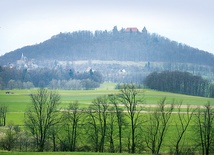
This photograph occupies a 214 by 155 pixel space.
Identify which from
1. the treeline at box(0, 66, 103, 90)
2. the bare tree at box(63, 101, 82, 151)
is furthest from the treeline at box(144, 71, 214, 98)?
the bare tree at box(63, 101, 82, 151)

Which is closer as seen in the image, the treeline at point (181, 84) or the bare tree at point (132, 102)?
the bare tree at point (132, 102)

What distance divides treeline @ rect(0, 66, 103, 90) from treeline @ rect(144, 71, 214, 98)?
29676 mm

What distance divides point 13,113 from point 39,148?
96.2 ft

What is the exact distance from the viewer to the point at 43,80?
15562 centimetres

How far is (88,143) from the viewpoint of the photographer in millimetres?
40562

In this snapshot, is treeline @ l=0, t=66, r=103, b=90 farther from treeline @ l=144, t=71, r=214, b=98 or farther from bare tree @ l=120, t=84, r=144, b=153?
bare tree @ l=120, t=84, r=144, b=153

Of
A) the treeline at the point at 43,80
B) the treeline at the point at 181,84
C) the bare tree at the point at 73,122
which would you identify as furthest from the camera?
the treeline at the point at 43,80

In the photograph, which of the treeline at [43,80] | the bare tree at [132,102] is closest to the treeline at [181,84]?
the treeline at [43,80]

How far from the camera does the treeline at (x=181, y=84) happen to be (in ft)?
345

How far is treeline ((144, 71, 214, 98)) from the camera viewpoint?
105062 millimetres

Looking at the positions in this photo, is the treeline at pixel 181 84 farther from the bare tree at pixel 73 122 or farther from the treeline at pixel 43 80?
the bare tree at pixel 73 122

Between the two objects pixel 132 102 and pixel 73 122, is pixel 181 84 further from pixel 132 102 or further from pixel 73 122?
pixel 73 122

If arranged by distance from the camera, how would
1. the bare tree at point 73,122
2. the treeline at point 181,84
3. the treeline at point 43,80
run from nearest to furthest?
the bare tree at point 73,122
the treeline at point 181,84
the treeline at point 43,80

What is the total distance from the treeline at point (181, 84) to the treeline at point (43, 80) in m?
29.7
